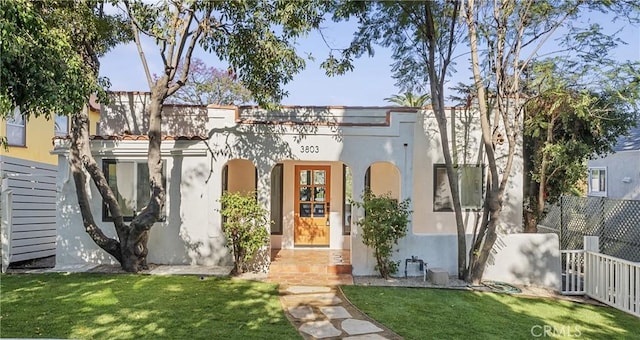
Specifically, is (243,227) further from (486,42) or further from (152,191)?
(486,42)

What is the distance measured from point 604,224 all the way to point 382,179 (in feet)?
19.8

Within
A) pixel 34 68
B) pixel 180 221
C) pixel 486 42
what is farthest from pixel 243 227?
pixel 486 42

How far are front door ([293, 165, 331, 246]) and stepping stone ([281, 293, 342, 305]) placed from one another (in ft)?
13.1

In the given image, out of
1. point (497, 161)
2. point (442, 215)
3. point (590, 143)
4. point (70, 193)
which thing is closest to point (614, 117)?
point (590, 143)

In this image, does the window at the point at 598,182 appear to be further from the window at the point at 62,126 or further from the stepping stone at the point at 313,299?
the window at the point at 62,126

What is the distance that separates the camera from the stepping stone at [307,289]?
7.89 meters

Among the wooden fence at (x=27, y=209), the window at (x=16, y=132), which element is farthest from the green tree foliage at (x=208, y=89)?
the wooden fence at (x=27, y=209)

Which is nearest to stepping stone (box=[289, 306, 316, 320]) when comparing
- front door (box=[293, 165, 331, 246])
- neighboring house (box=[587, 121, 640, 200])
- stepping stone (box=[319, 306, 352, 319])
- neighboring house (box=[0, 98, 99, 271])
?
stepping stone (box=[319, 306, 352, 319])

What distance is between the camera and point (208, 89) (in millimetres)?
26031

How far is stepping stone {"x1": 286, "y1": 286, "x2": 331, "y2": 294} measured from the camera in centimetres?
789

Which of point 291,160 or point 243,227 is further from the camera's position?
point 291,160
